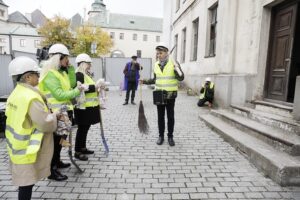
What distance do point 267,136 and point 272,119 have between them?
30.5 inches

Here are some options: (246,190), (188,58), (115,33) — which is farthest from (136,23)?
(246,190)

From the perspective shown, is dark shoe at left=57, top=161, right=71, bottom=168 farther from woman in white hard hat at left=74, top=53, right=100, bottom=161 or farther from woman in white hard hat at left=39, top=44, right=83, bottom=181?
woman in white hard hat at left=74, top=53, right=100, bottom=161

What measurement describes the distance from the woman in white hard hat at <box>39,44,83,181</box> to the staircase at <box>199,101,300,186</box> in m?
3.03

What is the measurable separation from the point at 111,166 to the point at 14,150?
1.89m

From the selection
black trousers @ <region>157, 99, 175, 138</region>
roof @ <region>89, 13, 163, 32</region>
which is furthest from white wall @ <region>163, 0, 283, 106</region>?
roof @ <region>89, 13, 163, 32</region>

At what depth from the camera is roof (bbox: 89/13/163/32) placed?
5625 cm

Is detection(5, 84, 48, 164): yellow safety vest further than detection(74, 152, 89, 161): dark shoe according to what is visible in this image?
No

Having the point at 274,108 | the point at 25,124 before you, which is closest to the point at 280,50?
the point at 274,108

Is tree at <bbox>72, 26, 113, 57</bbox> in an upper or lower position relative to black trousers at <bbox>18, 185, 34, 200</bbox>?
upper

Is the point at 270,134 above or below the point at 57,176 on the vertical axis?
above

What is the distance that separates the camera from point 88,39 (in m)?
40.1

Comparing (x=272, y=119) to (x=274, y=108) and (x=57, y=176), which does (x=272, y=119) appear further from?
(x=57, y=176)

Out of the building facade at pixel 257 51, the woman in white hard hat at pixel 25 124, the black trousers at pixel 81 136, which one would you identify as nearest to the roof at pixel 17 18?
the building facade at pixel 257 51

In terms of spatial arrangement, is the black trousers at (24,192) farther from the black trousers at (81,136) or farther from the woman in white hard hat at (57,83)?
the black trousers at (81,136)
